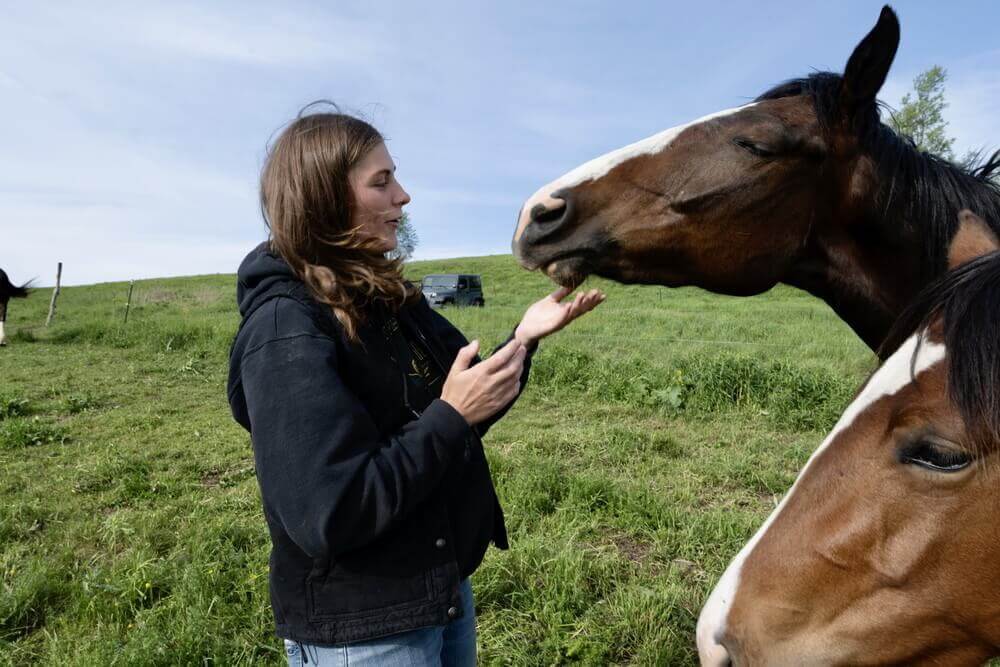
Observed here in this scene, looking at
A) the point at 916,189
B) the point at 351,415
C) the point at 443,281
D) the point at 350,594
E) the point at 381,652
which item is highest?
the point at 443,281

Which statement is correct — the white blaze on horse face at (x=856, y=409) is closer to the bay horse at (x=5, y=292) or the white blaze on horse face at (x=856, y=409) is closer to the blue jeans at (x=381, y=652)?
the blue jeans at (x=381, y=652)

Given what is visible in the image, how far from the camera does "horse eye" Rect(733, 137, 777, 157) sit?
202 cm

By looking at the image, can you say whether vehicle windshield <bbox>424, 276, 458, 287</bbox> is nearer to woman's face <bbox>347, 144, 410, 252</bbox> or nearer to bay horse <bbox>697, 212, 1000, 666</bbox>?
woman's face <bbox>347, 144, 410, 252</bbox>

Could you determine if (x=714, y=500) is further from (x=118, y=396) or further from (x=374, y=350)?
(x=118, y=396)

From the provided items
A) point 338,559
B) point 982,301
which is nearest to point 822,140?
point 982,301

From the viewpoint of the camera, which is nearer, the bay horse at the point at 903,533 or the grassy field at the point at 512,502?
the bay horse at the point at 903,533

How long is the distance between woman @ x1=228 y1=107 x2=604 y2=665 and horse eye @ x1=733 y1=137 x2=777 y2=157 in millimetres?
1147

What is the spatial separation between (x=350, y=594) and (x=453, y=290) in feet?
68.3

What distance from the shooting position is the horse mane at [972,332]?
3.64 ft

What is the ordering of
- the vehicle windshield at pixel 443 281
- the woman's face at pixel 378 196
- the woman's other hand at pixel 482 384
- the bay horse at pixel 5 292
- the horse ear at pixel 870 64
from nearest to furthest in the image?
the woman's other hand at pixel 482 384, the woman's face at pixel 378 196, the horse ear at pixel 870 64, the bay horse at pixel 5 292, the vehicle windshield at pixel 443 281

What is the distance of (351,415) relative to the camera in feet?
3.97

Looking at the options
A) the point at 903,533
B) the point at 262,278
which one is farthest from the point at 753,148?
the point at 262,278

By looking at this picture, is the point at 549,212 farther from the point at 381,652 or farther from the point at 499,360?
the point at 381,652

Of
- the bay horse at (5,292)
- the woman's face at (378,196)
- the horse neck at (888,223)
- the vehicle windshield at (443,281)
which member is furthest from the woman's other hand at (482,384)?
the vehicle windshield at (443,281)
